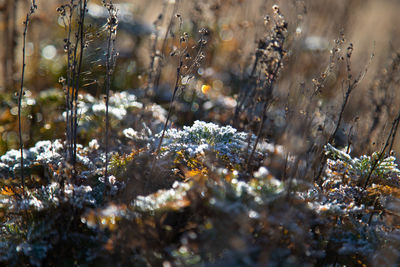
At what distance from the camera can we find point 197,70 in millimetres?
3072

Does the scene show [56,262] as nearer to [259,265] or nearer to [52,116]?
[259,265]

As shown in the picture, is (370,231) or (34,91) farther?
(34,91)

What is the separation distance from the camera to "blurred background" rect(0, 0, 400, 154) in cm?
387

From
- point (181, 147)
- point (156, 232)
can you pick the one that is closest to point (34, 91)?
point (181, 147)

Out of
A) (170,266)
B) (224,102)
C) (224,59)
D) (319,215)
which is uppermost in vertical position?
(224,59)

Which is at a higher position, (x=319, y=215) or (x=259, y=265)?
(x=319, y=215)

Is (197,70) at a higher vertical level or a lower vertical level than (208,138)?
higher

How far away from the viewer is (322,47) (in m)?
6.75

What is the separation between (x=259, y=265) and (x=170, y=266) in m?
0.45

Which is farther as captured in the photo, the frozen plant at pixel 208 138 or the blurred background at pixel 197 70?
the blurred background at pixel 197 70

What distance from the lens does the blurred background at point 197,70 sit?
12.7 feet

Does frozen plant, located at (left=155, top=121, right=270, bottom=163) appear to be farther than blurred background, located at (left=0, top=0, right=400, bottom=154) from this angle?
No

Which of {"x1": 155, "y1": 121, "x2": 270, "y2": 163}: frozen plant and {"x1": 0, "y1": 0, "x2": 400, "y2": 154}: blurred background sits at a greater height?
{"x1": 0, "y1": 0, "x2": 400, "y2": 154}: blurred background

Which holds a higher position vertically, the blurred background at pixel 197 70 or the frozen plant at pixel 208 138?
the blurred background at pixel 197 70
